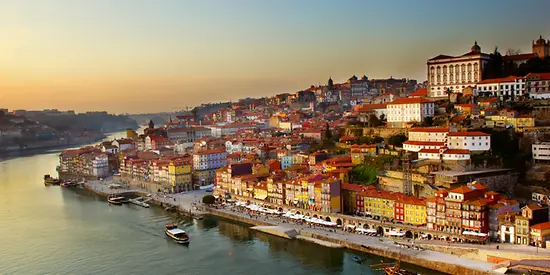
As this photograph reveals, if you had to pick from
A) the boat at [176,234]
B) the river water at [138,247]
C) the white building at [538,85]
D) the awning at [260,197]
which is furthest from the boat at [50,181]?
the white building at [538,85]

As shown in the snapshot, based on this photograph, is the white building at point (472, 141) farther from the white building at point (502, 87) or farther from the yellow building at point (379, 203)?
the white building at point (502, 87)

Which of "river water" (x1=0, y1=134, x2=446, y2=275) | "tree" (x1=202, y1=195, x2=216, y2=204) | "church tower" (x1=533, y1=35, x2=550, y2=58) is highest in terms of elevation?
"church tower" (x1=533, y1=35, x2=550, y2=58)

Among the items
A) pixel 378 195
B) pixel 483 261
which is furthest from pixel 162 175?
pixel 483 261

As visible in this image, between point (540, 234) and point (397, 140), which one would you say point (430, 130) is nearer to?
point (397, 140)

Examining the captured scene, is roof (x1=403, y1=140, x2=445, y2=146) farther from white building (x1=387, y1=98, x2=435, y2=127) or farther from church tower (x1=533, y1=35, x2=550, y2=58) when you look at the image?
church tower (x1=533, y1=35, x2=550, y2=58)

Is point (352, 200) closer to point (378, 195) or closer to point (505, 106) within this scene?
→ point (378, 195)

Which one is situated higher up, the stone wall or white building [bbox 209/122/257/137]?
white building [bbox 209/122/257/137]

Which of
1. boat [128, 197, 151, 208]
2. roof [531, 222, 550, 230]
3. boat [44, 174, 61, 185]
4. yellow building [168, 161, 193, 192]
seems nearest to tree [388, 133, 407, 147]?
roof [531, 222, 550, 230]
